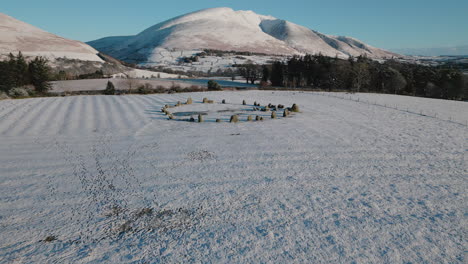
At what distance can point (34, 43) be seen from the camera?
66.8m

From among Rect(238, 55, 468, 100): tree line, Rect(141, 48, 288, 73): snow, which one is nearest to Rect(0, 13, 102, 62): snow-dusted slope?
Rect(141, 48, 288, 73): snow

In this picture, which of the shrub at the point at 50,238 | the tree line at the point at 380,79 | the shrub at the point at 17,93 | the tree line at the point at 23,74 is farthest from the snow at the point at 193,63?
the shrub at the point at 50,238

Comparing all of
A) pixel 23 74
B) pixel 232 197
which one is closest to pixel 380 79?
pixel 232 197

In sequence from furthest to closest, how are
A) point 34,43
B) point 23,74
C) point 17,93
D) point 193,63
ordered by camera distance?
point 193,63
point 34,43
point 23,74
point 17,93

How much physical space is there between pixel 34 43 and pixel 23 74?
37.2 meters

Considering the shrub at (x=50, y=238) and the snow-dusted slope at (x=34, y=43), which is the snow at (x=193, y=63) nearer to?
the snow-dusted slope at (x=34, y=43)

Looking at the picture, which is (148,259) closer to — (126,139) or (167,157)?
(167,157)

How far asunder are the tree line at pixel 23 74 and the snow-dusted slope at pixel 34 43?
25.7 metres

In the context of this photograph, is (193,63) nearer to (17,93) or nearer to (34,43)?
(34,43)

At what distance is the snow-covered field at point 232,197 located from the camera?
20.0ft

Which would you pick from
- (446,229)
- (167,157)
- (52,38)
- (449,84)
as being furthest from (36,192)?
(52,38)

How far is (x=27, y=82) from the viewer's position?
132 ft

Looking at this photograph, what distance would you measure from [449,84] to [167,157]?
6515 cm

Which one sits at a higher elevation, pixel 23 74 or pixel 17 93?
pixel 23 74
